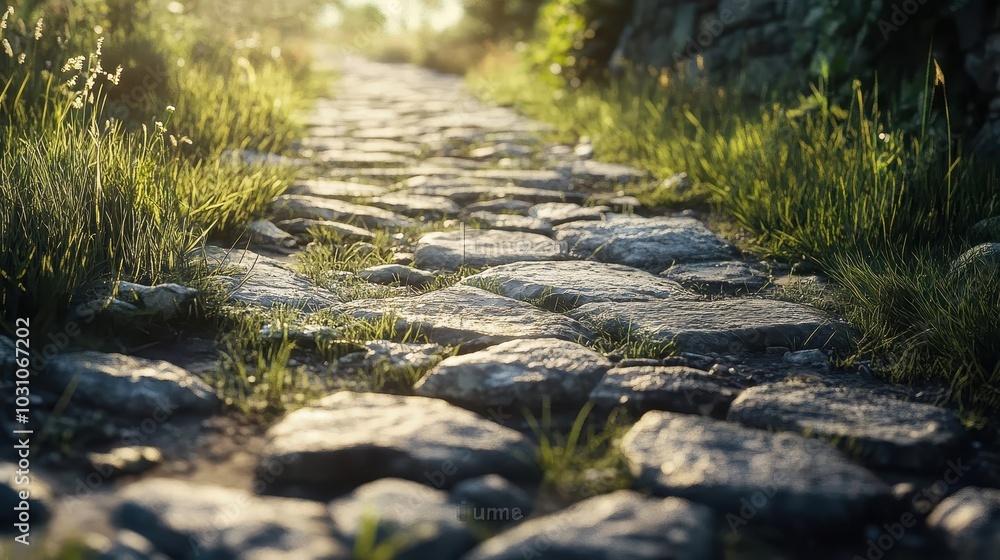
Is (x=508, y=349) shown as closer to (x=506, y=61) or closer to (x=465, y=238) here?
(x=465, y=238)

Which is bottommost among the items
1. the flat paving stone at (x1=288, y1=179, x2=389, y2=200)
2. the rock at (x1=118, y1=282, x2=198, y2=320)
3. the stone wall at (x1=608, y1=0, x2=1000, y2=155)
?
the flat paving stone at (x1=288, y1=179, x2=389, y2=200)

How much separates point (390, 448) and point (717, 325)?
115 cm

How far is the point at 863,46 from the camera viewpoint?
415cm

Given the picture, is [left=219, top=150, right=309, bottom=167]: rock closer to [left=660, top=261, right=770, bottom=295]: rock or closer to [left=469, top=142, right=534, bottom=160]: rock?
[left=469, top=142, right=534, bottom=160]: rock

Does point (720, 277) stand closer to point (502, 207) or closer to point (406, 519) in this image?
point (502, 207)

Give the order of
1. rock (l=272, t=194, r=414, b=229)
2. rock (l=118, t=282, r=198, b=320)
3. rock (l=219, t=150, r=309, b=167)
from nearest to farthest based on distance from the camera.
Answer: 1. rock (l=118, t=282, r=198, b=320)
2. rock (l=272, t=194, r=414, b=229)
3. rock (l=219, t=150, r=309, b=167)

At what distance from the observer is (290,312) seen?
7.33ft

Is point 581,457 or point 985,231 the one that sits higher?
point 985,231

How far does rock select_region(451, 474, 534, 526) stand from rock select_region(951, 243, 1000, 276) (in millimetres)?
1547

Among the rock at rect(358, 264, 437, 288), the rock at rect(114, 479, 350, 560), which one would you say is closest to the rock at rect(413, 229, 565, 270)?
the rock at rect(358, 264, 437, 288)

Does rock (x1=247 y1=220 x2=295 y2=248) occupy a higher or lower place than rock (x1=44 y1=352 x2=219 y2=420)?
lower

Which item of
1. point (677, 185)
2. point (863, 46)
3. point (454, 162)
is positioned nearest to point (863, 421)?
point (677, 185)

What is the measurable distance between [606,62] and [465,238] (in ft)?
16.0

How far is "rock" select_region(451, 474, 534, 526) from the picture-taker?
139cm
